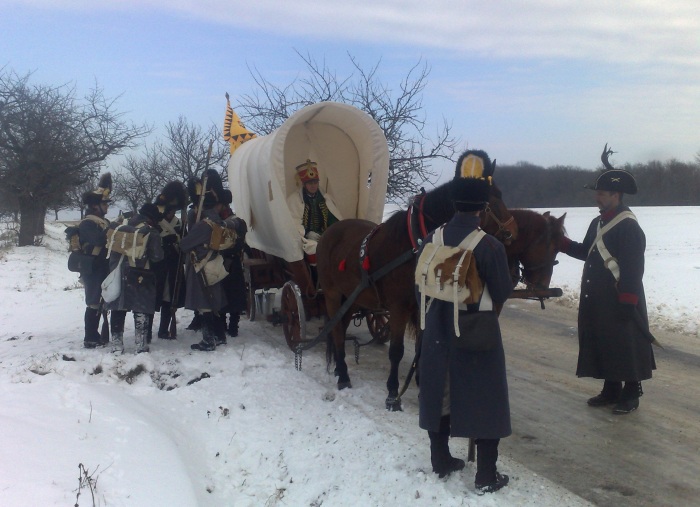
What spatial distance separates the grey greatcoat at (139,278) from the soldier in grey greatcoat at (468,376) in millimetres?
4013

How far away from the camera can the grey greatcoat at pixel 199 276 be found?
686 centimetres

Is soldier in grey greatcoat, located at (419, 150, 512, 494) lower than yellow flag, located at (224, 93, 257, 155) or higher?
lower

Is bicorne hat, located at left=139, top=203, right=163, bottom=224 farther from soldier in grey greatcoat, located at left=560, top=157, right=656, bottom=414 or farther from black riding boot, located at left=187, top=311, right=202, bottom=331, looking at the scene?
soldier in grey greatcoat, located at left=560, top=157, right=656, bottom=414

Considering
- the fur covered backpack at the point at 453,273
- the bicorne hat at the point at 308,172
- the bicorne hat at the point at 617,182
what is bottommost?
the fur covered backpack at the point at 453,273

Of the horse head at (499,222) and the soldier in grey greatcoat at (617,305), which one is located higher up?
the horse head at (499,222)

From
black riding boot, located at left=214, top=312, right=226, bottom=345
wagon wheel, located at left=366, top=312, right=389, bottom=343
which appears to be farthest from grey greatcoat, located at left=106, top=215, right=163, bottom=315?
wagon wheel, located at left=366, top=312, right=389, bottom=343

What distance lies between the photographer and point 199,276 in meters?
7.03

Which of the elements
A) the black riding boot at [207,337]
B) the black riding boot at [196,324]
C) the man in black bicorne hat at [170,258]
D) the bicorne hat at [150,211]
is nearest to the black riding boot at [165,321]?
the man in black bicorne hat at [170,258]

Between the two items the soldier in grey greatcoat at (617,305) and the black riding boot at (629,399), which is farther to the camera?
the black riding boot at (629,399)

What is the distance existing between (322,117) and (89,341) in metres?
3.97

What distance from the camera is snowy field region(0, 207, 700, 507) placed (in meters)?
3.60

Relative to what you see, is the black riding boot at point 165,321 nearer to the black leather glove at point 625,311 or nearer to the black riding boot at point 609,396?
the black riding boot at point 609,396

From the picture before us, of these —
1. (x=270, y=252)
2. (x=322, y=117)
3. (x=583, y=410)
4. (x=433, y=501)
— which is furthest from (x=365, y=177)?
(x=433, y=501)

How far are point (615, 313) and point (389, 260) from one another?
2.00m
